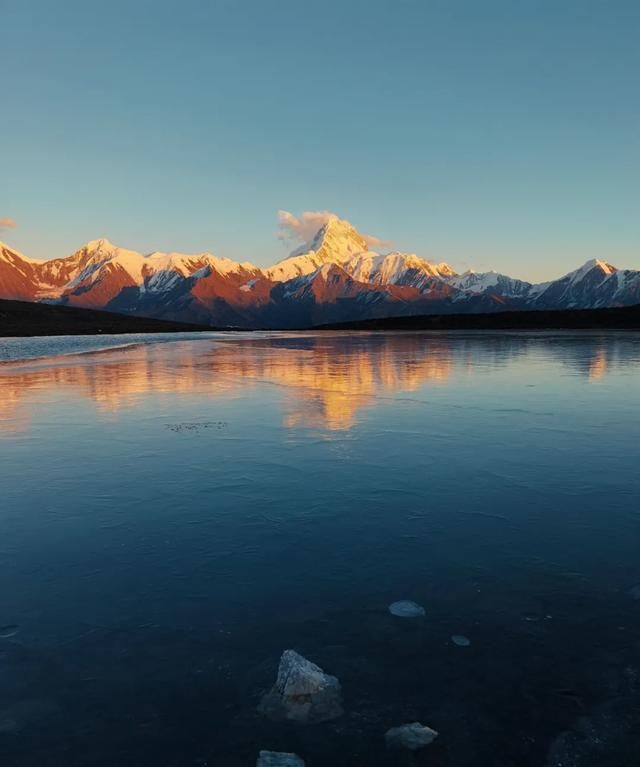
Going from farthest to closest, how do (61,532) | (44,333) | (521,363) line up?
(44,333) → (521,363) → (61,532)

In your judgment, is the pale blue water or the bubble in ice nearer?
the pale blue water

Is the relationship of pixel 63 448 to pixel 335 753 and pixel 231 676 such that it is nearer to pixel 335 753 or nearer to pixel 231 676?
pixel 231 676

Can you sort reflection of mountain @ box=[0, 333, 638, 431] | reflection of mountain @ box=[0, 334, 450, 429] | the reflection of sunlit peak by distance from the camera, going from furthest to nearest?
the reflection of sunlit peak
reflection of mountain @ box=[0, 334, 450, 429]
reflection of mountain @ box=[0, 333, 638, 431]

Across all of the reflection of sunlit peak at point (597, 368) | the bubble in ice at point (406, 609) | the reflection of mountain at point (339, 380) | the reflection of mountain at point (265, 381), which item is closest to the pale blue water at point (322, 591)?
the bubble in ice at point (406, 609)

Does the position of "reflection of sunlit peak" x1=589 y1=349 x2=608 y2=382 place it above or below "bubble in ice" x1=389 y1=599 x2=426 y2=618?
below

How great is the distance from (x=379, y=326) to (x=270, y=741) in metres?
195

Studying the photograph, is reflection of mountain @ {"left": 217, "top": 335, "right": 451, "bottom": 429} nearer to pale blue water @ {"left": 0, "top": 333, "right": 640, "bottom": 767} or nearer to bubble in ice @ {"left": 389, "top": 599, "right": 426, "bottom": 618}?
pale blue water @ {"left": 0, "top": 333, "right": 640, "bottom": 767}

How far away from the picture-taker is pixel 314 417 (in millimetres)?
19734

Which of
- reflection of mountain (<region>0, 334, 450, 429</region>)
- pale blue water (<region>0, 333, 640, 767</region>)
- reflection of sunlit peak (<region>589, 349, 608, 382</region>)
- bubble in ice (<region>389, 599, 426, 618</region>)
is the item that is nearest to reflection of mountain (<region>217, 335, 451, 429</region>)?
reflection of mountain (<region>0, 334, 450, 429</region>)

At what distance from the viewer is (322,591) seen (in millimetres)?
7457

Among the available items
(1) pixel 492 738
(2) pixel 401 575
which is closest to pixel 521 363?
(2) pixel 401 575

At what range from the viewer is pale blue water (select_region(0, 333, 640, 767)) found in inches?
200

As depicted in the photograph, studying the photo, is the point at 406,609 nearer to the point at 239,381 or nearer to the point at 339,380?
the point at 339,380

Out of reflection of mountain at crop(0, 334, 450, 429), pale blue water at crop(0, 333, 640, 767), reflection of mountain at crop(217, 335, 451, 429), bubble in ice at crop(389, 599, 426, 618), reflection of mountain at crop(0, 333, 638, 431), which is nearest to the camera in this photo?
pale blue water at crop(0, 333, 640, 767)
